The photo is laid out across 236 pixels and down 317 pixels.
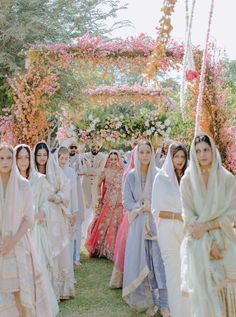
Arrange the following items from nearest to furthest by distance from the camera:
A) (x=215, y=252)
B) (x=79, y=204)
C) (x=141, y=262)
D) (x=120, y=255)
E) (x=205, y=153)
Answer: (x=215, y=252) < (x=205, y=153) < (x=141, y=262) < (x=120, y=255) < (x=79, y=204)

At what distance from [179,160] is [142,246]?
54.5 inches

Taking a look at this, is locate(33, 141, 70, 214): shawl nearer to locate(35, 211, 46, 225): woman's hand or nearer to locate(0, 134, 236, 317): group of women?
locate(0, 134, 236, 317): group of women

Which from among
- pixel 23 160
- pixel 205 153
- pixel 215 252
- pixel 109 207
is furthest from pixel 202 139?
pixel 109 207

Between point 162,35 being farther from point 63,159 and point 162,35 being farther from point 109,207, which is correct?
point 109,207

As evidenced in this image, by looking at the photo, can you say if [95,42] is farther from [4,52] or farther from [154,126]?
[4,52]

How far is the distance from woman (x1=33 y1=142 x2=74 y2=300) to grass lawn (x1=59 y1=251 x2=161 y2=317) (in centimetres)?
21

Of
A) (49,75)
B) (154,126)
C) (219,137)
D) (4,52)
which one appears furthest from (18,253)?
(4,52)

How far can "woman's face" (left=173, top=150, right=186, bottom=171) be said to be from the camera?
18.9 feet

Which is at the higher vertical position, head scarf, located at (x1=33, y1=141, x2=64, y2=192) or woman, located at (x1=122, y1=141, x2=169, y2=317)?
head scarf, located at (x1=33, y1=141, x2=64, y2=192)

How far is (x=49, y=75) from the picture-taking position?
9461 millimetres

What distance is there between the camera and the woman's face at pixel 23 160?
5.93 m

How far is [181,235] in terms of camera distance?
5.57 meters

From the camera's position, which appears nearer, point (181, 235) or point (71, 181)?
point (181, 235)

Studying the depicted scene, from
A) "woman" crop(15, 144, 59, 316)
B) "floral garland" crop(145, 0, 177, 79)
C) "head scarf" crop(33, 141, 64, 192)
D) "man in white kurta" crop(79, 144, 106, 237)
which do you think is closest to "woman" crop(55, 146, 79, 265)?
"head scarf" crop(33, 141, 64, 192)
